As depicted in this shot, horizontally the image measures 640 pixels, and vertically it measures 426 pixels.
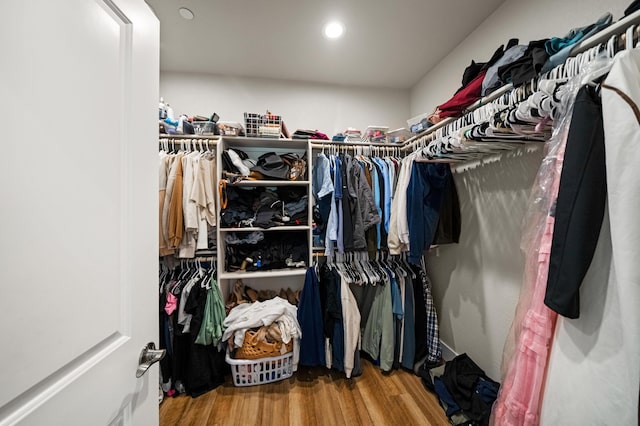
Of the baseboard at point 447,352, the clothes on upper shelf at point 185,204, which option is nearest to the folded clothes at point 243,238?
the clothes on upper shelf at point 185,204

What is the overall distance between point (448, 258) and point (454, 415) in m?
1.05

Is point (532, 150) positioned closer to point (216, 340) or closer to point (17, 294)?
point (17, 294)

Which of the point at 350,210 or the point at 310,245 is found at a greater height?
the point at 350,210

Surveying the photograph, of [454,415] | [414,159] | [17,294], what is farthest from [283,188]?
[454,415]

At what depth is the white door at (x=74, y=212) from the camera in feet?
1.27

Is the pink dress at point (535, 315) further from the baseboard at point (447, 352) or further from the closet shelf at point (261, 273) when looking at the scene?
the closet shelf at point (261, 273)

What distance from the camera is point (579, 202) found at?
0.61 m

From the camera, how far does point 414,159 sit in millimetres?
1602

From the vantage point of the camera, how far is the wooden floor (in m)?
1.40

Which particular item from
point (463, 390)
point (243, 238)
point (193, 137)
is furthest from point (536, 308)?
point (193, 137)

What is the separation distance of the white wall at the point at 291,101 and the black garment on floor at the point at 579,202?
75.4 inches

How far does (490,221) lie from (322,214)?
1206 mm

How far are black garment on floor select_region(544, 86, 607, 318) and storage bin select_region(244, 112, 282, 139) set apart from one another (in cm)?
172

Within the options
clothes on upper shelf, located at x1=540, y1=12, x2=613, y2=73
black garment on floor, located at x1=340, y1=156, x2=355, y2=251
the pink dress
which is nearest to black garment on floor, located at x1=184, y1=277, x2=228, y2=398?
black garment on floor, located at x1=340, y1=156, x2=355, y2=251
